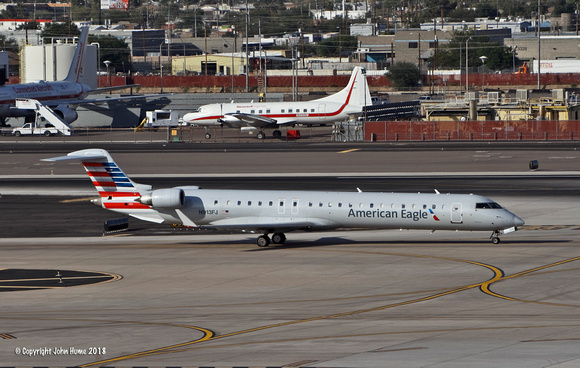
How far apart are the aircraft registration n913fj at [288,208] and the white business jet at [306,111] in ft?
191

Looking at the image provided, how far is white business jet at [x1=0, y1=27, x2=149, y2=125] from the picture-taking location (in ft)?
382

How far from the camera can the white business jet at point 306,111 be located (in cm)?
10531

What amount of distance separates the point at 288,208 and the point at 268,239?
247 centimetres

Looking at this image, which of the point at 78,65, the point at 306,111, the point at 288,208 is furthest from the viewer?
the point at 78,65

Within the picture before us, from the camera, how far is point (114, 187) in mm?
48531

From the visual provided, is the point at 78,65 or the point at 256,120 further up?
the point at 78,65

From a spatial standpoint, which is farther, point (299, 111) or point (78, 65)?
point (78, 65)

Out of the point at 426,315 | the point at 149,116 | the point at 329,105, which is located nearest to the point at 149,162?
the point at 329,105

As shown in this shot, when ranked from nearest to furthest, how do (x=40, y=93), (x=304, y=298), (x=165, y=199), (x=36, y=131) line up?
(x=304, y=298) < (x=165, y=199) < (x=36, y=131) < (x=40, y=93)

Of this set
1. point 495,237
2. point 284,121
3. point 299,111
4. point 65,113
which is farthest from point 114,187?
point 65,113

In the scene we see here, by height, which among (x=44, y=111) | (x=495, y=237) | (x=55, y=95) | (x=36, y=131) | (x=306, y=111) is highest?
(x=55, y=95)

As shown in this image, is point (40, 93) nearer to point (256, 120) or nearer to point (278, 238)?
point (256, 120)

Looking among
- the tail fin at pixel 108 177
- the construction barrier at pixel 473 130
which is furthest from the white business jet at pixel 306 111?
the tail fin at pixel 108 177

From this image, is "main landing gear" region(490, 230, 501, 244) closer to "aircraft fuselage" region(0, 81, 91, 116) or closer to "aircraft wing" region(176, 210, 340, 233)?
"aircraft wing" region(176, 210, 340, 233)
